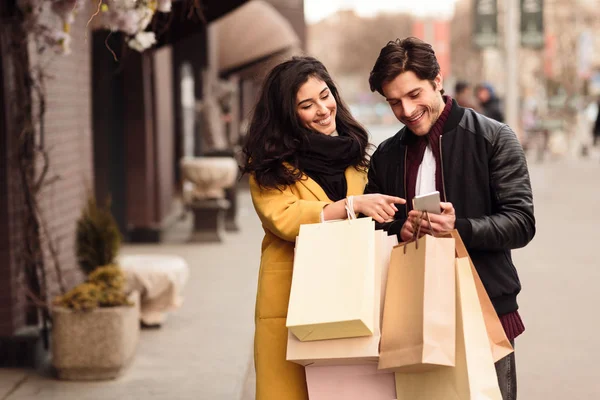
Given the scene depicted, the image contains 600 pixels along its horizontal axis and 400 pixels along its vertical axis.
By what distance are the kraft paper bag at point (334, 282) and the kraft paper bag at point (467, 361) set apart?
26 centimetres

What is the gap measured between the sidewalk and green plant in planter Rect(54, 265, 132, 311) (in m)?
0.48

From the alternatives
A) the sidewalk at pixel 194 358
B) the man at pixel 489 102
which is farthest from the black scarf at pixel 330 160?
the man at pixel 489 102

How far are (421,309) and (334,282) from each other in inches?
11.6

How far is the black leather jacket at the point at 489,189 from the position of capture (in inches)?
146

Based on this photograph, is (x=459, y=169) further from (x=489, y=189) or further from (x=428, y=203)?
(x=428, y=203)

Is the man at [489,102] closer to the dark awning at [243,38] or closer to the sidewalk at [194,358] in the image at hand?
the sidewalk at [194,358]

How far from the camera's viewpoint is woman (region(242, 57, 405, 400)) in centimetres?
386

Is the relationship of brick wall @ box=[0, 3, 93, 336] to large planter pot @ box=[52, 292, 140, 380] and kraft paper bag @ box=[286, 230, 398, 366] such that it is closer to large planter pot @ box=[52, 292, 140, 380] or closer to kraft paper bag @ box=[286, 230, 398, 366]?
large planter pot @ box=[52, 292, 140, 380]

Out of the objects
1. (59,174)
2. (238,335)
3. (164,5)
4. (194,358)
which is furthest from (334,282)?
(238,335)

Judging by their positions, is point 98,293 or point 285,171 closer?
point 285,171

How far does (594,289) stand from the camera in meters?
10.6

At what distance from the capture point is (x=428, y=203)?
135 inches

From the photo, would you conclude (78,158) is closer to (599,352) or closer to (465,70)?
(599,352)

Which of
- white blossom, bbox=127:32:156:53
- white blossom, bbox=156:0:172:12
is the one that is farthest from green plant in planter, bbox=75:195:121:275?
white blossom, bbox=156:0:172:12
